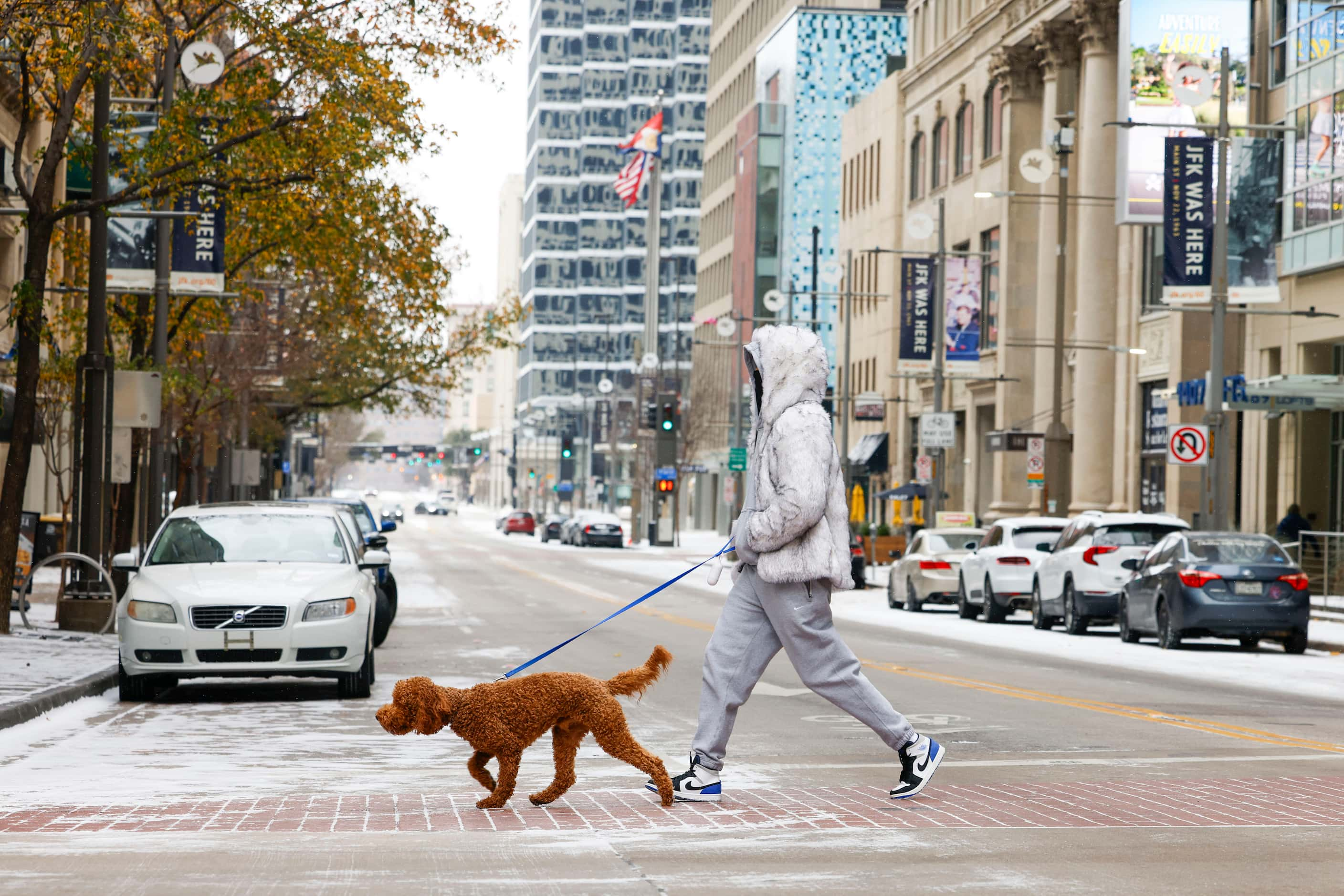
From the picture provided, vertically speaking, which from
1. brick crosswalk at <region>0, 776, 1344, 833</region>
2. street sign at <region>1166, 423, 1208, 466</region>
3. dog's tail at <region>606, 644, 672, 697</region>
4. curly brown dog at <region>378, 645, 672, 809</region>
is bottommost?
brick crosswalk at <region>0, 776, 1344, 833</region>

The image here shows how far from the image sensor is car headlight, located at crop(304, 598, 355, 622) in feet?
51.7

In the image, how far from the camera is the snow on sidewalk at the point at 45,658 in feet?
50.5

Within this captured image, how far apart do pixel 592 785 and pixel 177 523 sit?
781cm

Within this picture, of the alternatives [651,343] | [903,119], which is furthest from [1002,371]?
[651,343]

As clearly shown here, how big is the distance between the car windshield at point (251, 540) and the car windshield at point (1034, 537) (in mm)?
16242

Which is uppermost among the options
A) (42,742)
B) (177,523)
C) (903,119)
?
(903,119)

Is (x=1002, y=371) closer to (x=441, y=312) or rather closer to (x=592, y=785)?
(x=441, y=312)

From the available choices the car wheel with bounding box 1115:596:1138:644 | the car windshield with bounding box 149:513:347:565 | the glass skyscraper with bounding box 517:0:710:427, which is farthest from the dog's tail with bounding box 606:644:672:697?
the glass skyscraper with bounding box 517:0:710:427

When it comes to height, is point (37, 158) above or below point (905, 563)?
above

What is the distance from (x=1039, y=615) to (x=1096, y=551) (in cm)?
242

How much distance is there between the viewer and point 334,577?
16.2 m

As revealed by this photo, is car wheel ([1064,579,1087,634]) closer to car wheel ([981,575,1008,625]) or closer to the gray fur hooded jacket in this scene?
car wheel ([981,575,1008,625])

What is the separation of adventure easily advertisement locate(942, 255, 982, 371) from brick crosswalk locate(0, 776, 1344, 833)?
42103 millimetres

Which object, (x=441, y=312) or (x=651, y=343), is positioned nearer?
(x=441, y=312)
